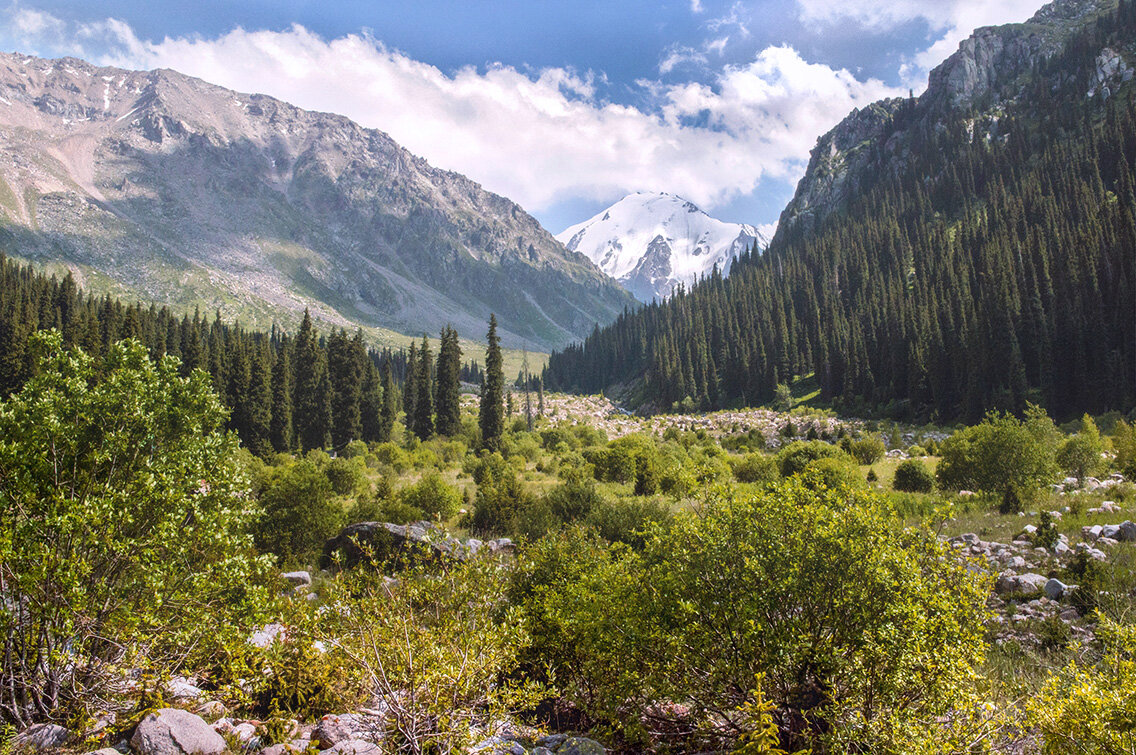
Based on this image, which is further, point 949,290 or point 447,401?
point 949,290

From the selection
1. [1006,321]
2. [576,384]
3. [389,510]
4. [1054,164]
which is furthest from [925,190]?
[389,510]

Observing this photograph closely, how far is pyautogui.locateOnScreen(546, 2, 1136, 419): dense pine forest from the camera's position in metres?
60.2

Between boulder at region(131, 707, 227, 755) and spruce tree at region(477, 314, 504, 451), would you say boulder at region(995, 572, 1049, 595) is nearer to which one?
boulder at region(131, 707, 227, 755)

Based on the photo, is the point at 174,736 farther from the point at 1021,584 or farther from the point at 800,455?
the point at 800,455

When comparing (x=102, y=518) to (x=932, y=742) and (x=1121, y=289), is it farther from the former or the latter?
(x=1121, y=289)

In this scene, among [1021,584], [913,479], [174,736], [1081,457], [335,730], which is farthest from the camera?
[913,479]

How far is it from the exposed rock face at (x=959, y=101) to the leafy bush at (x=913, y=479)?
5792 inches

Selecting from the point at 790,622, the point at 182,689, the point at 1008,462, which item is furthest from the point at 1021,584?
the point at 182,689

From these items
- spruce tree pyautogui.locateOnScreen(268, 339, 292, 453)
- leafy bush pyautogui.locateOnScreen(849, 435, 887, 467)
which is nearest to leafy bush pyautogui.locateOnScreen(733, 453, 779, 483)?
leafy bush pyautogui.locateOnScreen(849, 435, 887, 467)

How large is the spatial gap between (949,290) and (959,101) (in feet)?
353

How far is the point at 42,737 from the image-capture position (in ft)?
20.4

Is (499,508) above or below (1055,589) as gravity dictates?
above

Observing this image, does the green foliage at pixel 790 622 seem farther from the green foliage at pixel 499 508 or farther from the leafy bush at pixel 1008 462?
the leafy bush at pixel 1008 462

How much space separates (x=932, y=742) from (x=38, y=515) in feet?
32.4
